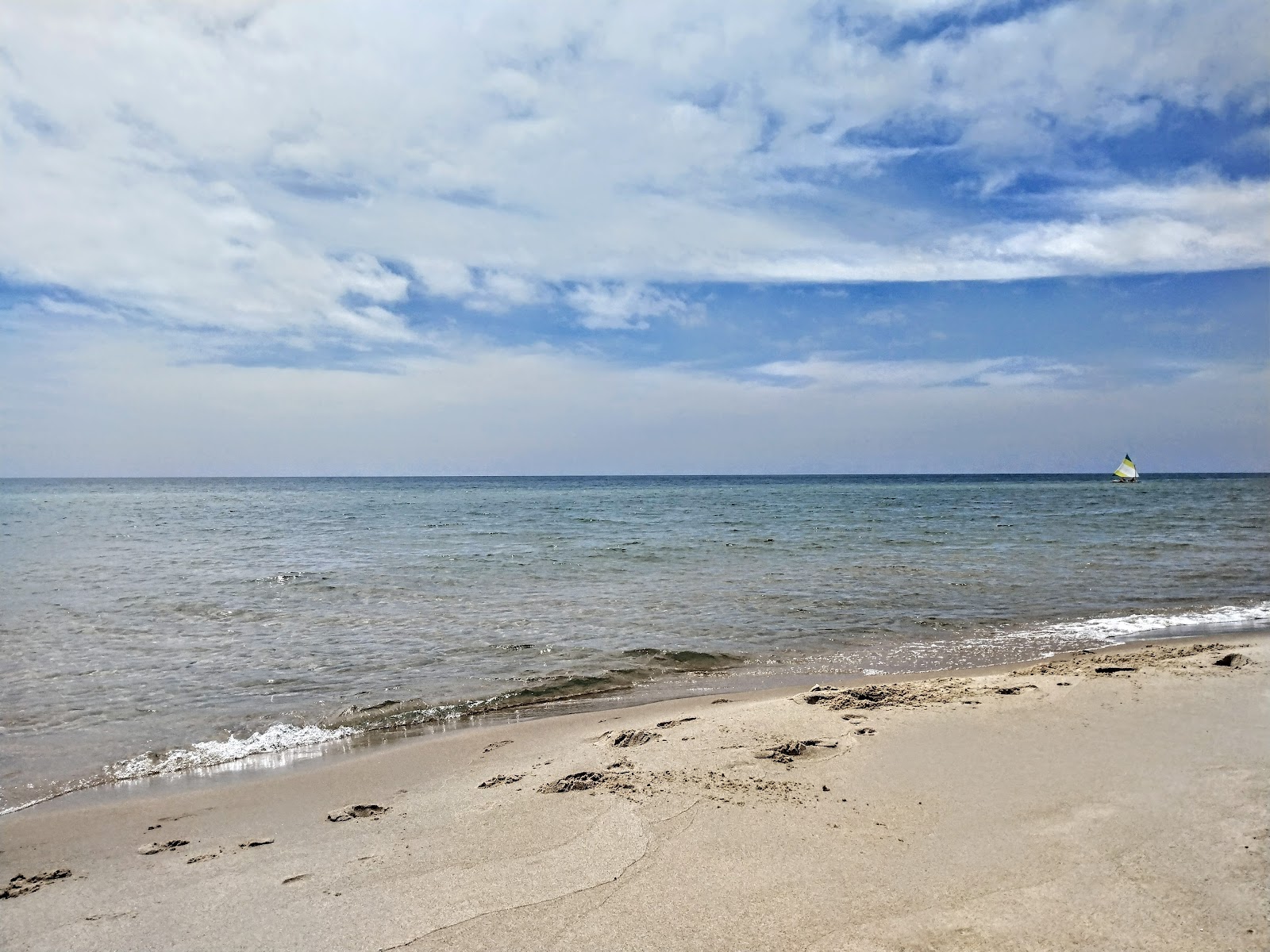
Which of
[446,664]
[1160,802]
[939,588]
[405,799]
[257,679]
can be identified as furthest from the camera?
[939,588]

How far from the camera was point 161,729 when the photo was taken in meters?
7.63

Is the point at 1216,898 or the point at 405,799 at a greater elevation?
the point at 1216,898

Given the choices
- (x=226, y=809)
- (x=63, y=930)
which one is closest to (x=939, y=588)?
(x=226, y=809)

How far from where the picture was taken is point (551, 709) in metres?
8.50

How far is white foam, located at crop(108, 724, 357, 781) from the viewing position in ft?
21.9

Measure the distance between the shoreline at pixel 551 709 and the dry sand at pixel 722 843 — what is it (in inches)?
11.0

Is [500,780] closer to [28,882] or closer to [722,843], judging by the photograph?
[722,843]

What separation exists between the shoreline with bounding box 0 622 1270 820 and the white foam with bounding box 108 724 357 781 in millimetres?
67

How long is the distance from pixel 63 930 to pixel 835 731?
5.43 metres

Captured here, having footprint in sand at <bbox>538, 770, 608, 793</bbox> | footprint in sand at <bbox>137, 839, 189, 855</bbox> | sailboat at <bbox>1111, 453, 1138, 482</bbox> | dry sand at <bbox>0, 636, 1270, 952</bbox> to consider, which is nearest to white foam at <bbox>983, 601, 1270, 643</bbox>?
dry sand at <bbox>0, 636, 1270, 952</bbox>

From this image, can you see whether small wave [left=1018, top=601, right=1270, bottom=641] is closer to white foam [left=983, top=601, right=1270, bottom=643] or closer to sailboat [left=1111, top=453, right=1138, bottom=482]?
white foam [left=983, top=601, right=1270, bottom=643]

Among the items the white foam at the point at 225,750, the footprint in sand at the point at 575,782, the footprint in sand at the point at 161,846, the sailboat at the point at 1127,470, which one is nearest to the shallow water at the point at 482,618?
the white foam at the point at 225,750

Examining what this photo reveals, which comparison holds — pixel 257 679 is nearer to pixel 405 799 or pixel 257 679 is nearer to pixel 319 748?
pixel 319 748

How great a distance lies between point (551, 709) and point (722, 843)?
4318 mm
